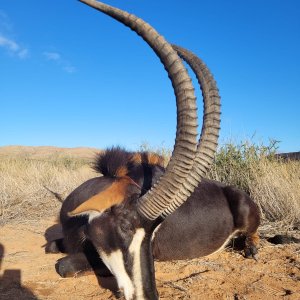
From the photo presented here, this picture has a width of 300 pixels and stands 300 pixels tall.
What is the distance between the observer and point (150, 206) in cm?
377

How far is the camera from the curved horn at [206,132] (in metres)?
3.93

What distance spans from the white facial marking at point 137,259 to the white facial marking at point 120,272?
67 mm

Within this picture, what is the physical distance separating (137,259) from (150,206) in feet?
1.72

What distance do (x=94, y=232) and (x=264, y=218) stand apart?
5122 mm

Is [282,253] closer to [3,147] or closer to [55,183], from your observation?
[55,183]

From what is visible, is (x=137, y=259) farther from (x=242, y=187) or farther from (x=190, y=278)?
(x=242, y=187)

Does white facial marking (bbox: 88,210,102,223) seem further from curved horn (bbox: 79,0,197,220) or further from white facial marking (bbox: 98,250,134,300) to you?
curved horn (bbox: 79,0,197,220)

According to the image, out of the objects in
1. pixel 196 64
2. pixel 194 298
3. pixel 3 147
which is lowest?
pixel 194 298

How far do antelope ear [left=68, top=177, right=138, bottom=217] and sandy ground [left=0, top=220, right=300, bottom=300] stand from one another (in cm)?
118

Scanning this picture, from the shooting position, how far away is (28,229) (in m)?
8.20

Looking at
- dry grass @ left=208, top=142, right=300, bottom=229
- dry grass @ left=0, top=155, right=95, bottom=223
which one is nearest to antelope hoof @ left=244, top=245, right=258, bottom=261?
dry grass @ left=208, top=142, right=300, bottom=229

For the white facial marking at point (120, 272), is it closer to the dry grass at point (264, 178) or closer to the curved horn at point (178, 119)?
the curved horn at point (178, 119)

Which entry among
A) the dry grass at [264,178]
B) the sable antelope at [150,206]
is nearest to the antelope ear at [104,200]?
the sable antelope at [150,206]

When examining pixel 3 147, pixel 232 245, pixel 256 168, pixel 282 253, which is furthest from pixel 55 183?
pixel 3 147
